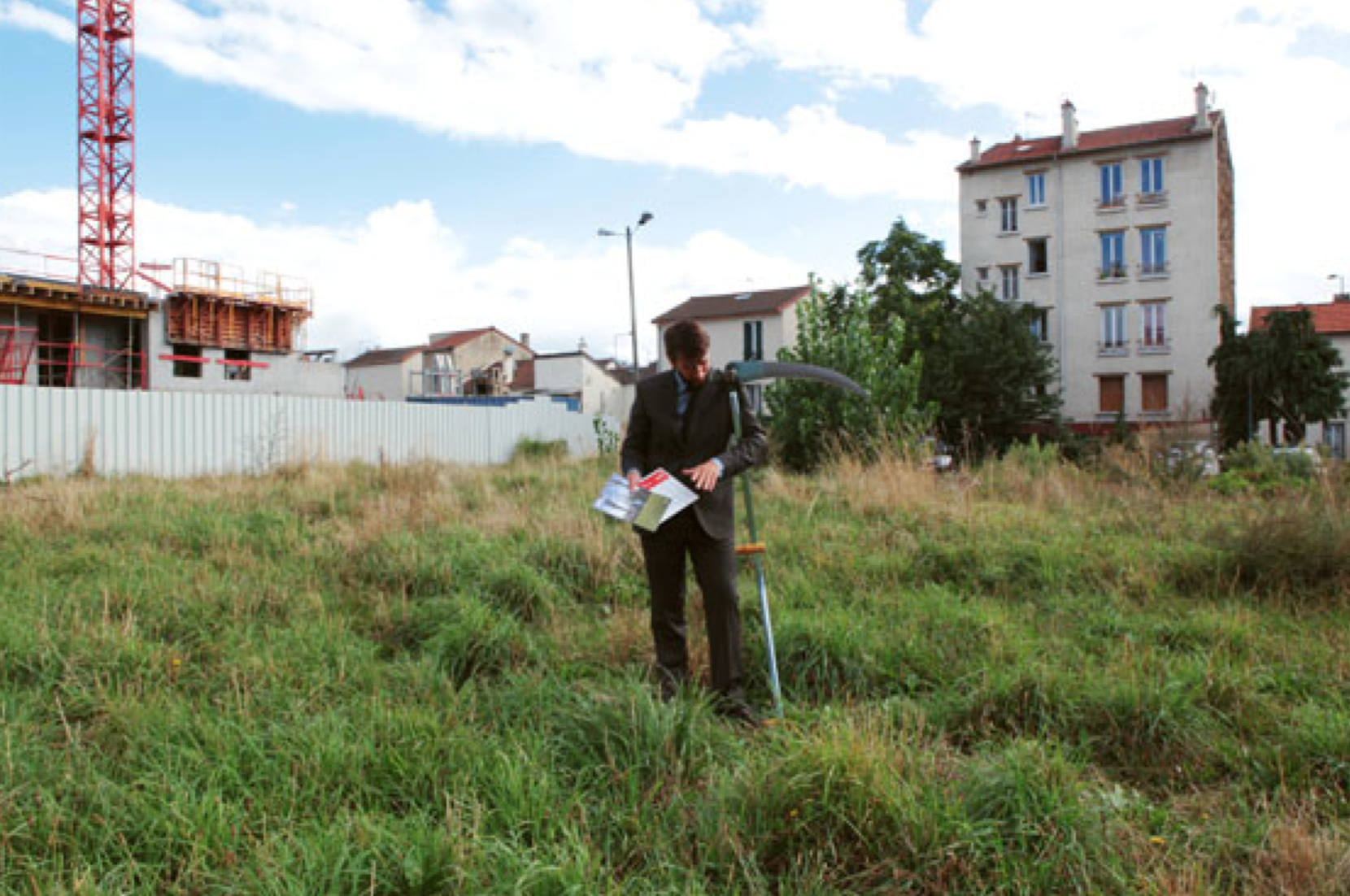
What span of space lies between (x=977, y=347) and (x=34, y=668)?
38.2 metres

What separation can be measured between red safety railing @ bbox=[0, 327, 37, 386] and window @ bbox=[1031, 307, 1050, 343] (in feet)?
144

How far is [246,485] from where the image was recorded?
11.6 metres

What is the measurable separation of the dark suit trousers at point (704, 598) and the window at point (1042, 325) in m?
44.9

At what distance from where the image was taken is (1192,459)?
10.4 meters

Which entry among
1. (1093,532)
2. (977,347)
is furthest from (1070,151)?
(1093,532)

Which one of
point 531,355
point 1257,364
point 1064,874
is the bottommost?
point 1064,874

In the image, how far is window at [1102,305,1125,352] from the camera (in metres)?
42.8

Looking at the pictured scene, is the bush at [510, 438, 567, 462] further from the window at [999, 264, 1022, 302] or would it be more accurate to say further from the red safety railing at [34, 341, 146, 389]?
the window at [999, 264, 1022, 302]

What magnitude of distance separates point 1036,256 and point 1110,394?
8.45 m

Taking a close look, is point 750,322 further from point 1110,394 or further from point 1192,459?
point 1192,459

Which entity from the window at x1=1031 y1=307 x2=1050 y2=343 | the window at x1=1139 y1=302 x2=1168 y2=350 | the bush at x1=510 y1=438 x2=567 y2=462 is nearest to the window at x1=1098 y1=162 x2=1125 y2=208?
the window at x1=1139 y1=302 x2=1168 y2=350

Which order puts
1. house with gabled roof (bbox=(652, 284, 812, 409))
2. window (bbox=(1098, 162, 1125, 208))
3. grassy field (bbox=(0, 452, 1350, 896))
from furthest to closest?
house with gabled roof (bbox=(652, 284, 812, 409)) < window (bbox=(1098, 162, 1125, 208)) < grassy field (bbox=(0, 452, 1350, 896))

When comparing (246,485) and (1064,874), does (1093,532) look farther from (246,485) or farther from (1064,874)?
(246,485)

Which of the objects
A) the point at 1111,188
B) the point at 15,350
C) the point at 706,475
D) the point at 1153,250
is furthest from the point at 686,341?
the point at 1111,188
